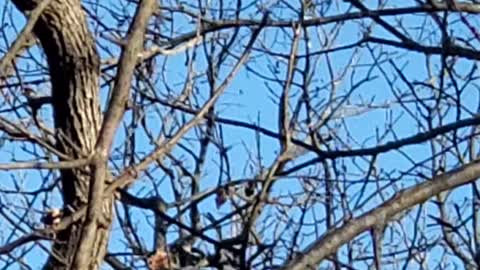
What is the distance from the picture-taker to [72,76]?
488 centimetres

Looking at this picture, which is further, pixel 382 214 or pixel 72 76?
pixel 72 76

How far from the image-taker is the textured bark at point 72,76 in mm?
4793

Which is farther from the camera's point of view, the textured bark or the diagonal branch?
the textured bark

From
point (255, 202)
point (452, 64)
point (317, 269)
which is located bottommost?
point (317, 269)

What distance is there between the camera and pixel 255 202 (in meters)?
5.11

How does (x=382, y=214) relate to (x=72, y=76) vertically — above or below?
below

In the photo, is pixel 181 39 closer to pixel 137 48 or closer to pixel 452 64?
pixel 452 64

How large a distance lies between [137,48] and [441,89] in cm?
260

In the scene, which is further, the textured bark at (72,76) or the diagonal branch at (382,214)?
the textured bark at (72,76)

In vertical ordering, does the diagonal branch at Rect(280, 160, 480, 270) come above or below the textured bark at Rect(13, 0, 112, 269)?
below

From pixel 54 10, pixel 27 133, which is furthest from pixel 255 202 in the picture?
pixel 27 133

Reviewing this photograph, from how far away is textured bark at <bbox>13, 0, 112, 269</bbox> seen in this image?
4793 millimetres

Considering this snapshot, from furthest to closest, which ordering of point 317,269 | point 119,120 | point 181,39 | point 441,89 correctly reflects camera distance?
point 181,39, point 441,89, point 119,120, point 317,269

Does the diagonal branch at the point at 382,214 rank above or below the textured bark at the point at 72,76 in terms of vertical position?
below
